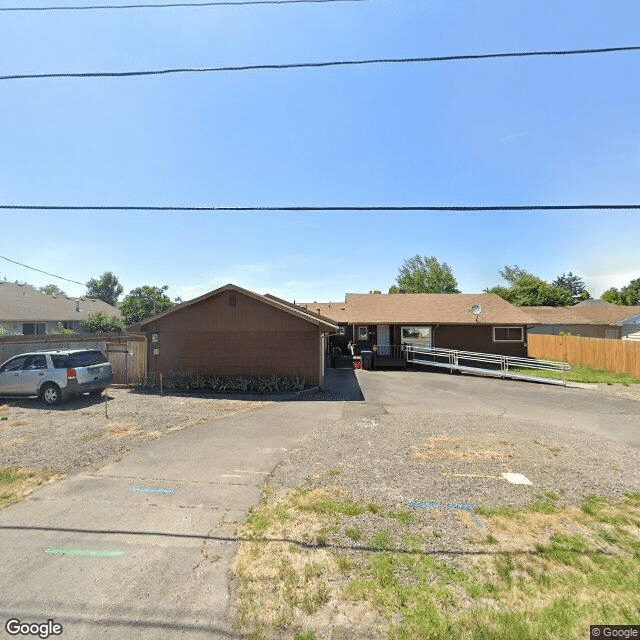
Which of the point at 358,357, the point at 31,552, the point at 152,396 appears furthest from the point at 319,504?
the point at 358,357

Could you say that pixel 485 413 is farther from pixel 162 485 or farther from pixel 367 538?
pixel 162 485

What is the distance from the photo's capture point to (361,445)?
7.64 meters

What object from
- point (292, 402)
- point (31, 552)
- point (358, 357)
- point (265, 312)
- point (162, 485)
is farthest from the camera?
point (358, 357)

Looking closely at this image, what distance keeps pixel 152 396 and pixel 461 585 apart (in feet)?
40.3

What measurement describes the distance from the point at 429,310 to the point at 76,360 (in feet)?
67.7

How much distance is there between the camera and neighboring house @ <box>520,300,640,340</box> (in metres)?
35.4

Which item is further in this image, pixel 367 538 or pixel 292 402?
pixel 292 402

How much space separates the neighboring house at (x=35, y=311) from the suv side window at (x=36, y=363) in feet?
62.8

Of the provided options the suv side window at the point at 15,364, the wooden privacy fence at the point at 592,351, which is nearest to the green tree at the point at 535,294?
the wooden privacy fence at the point at 592,351

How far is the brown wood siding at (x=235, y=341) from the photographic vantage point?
14.4 m

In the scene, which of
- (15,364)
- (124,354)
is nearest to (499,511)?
(124,354)

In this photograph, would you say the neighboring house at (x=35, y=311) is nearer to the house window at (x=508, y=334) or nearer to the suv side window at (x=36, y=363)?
the suv side window at (x=36, y=363)

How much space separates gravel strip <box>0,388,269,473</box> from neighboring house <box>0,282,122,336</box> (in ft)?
69.5

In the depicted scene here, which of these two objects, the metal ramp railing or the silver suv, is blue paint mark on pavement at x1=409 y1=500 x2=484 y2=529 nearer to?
the silver suv
